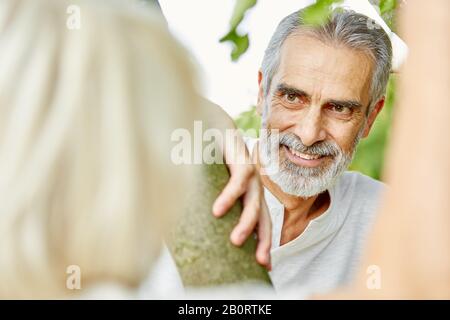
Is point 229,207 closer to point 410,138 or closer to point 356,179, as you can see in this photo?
point 410,138

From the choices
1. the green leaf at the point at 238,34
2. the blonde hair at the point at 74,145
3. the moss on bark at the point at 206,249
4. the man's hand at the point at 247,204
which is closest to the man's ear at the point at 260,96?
the green leaf at the point at 238,34

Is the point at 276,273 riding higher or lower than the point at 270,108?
lower

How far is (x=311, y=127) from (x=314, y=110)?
1.3 inches

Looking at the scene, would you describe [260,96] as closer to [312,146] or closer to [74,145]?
[312,146]

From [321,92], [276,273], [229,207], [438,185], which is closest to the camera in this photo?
[438,185]

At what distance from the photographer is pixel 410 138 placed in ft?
1.11

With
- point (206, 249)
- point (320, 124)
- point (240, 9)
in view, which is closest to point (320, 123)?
point (320, 124)

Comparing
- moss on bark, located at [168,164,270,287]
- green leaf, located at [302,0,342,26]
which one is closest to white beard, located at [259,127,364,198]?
green leaf, located at [302,0,342,26]

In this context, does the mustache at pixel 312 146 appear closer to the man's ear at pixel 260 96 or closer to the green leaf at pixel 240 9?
the man's ear at pixel 260 96

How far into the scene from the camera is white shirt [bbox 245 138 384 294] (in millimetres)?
1260

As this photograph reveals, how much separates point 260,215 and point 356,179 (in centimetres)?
78

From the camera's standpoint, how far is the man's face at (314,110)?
135 centimetres

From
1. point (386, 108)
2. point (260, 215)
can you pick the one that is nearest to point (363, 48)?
point (386, 108)

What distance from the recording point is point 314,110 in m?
1.35
